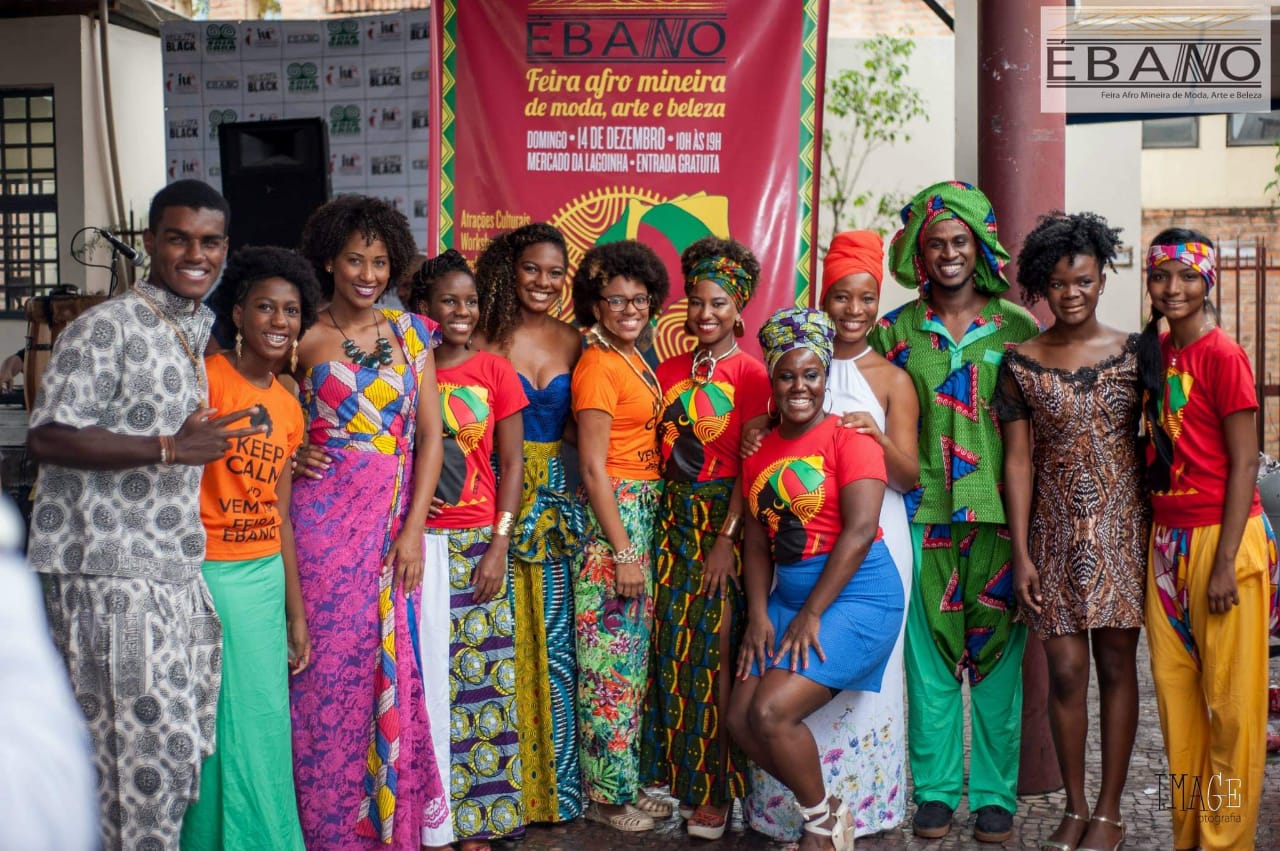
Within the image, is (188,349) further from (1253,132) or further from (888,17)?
(1253,132)

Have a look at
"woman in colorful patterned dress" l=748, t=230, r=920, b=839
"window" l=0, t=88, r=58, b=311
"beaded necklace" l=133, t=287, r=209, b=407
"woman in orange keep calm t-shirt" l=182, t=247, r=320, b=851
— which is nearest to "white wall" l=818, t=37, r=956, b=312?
"window" l=0, t=88, r=58, b=311

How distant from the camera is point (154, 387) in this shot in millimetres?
3289

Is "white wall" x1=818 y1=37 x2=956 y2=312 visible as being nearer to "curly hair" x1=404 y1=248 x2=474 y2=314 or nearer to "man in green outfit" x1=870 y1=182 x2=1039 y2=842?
"man in green outfit" x1=870 y1=182 x2=1039 y2=842

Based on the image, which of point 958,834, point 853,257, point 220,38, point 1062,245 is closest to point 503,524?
point 853,257

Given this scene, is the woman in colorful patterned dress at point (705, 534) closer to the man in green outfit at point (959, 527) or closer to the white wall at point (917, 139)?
the man in green outfit at point (959, 527)

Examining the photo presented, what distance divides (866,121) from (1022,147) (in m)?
6.97

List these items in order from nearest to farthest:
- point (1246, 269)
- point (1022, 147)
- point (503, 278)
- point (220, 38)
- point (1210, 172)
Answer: point (503, 278), point (1022, 147), point (220, 38), point (1246, 269), point (1210, 172)

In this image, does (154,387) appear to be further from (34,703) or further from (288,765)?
(34,703)

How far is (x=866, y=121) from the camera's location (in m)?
11.6

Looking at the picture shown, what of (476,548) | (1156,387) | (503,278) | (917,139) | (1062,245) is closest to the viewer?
(1156,387)

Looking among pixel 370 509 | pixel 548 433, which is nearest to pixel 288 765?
pixel 370 509

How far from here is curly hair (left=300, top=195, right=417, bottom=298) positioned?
3.96 metres

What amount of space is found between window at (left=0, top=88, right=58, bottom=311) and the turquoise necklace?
839cm

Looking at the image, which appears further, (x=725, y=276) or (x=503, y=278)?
(x=503, y=278)
